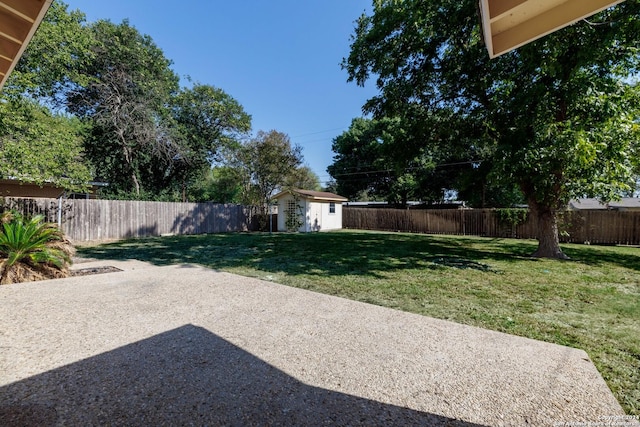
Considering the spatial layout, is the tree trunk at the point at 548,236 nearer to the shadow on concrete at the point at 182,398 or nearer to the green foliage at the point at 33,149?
the shadow on concrete at the point at 182,398

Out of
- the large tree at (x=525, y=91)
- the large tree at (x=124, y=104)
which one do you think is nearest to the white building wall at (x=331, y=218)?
the large tree at (x=525, y=91)

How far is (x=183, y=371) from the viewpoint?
2.30 m

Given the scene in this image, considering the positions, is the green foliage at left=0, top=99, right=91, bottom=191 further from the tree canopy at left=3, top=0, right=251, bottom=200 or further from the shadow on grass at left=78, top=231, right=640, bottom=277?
the tree canopy at left=3, top=0, right=251, bottom=200

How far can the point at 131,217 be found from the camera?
43.6 feet

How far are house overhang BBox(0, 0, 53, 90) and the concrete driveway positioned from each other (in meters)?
2.60

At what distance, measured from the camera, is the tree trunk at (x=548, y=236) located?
8.05 m

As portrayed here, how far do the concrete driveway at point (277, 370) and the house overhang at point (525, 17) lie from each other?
253cm

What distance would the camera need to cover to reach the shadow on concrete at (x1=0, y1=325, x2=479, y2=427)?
5.78 feet

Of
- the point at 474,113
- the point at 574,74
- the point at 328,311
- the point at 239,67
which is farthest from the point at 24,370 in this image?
the point at 239,67

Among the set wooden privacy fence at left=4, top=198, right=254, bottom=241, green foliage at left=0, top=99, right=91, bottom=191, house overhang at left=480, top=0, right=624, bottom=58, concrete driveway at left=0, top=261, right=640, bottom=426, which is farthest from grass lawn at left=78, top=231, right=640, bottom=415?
wooden privacy fence at left=4, top=198, right=254, bottom=241

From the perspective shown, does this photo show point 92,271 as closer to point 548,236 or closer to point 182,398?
point 182,398

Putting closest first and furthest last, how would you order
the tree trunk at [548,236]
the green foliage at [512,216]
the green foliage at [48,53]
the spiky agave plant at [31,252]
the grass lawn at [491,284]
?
the grass lawn at [491,284] → the spiky agave plant at [31,252] → the tree trunk at [548,236] → the green foliage at [48,53] → the green foliage at [512,216]

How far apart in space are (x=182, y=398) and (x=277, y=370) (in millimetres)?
A: 696

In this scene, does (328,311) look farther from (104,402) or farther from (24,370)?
(24,370)
